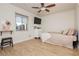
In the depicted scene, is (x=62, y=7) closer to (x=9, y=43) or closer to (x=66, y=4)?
(x=66, y=4)

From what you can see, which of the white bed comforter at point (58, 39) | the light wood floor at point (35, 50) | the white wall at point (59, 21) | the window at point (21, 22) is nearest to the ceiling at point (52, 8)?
the white wall at point (59, 21)

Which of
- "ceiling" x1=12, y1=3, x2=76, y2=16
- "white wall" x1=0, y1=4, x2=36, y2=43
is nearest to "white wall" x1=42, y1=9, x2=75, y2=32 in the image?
"ceiling" x1=12, y1=3, x2=76, y2=16

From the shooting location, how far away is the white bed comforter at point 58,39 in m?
1.60

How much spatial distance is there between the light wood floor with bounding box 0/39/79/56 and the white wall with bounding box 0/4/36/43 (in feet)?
0.47

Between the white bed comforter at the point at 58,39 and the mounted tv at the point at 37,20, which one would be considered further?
the mounted tv at the point at 37,20

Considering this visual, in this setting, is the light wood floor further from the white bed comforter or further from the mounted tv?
A: the mounted tv

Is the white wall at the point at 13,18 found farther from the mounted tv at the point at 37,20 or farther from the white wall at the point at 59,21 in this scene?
the white wall at the point at 59,21

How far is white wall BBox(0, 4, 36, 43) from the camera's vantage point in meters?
1.57

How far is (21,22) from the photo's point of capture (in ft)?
5.52

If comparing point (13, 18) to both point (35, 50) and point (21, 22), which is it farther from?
point (35, 50)

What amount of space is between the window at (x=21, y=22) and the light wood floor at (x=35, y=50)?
0.30 metres

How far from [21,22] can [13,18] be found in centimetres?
16


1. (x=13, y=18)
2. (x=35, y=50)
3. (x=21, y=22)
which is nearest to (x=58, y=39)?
(x=35, y=50)

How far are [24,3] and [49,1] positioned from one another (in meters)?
0.45
